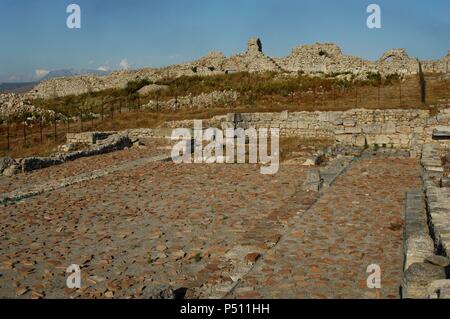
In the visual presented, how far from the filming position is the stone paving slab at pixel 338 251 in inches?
231

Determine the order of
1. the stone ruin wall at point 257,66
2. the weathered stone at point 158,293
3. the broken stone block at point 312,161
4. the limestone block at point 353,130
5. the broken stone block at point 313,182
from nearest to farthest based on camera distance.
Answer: the weathered stone at point 158,293 < the broken stone block at point 313,182 < the broken stone block at point 312,161 < the limestone block at point 353,130 < the stone ruin wall at point 257,66

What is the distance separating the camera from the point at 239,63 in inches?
1900

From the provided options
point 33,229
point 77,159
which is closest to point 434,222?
point 33,229

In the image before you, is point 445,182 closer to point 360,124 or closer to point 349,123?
point 349,123

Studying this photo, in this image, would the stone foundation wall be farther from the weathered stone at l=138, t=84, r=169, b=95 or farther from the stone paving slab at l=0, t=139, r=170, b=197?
the weathered stone at l=138, t=84, r=169, b=95

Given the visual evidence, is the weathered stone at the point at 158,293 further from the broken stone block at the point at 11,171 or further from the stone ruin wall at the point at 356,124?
the stone ruin wall at the point at 356,124

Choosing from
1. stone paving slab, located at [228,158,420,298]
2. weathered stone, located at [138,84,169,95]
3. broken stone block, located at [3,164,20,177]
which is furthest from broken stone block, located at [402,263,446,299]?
weathered stone, located at [138,84,169,95]

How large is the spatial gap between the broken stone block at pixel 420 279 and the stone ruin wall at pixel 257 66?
35.7 meters

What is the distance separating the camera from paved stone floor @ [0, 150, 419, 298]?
241 inches

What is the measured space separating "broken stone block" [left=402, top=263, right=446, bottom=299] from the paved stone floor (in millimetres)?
465

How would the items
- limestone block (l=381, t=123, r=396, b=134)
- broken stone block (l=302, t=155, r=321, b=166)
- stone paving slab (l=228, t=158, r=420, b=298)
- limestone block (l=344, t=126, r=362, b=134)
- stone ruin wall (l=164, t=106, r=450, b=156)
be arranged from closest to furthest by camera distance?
stone paving slab (l=228, t=158, r=420, b=298) < broken stone block (l=302, t=155, r=321, b=166) < stone ruin wall (l=164, t=106, r=450, b=156) < limestone block (l=381, t=123, r=396, b=134) < limestone block (l=344, t=126, r=362, b=134)

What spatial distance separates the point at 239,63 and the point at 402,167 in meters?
35.1

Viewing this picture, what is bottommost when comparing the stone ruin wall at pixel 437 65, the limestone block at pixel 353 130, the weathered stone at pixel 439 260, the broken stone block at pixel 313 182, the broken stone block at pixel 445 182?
the weathered stone at pixel 439 260

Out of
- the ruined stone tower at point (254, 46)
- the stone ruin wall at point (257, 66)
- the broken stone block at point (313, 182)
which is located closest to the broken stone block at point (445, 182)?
the broken stone block at point (313, 182)
